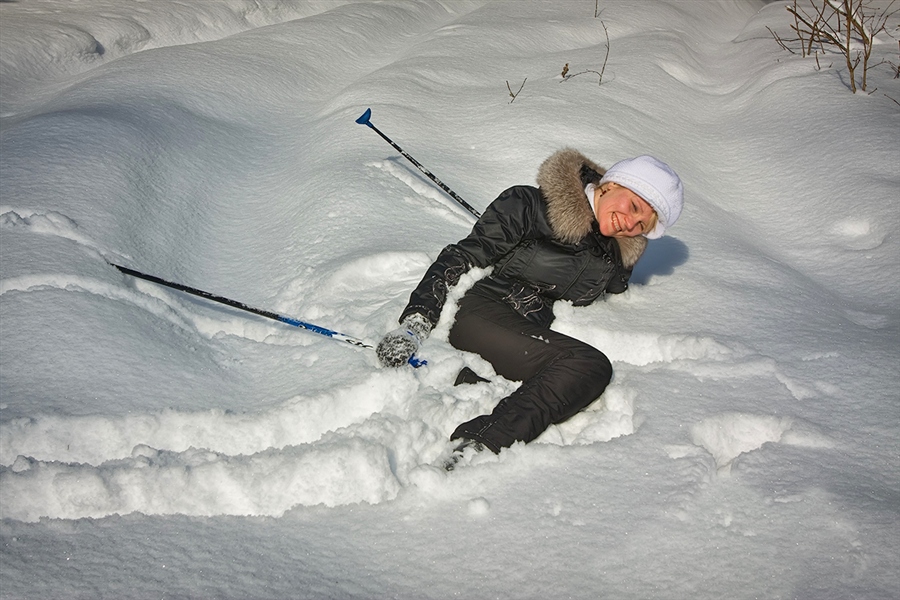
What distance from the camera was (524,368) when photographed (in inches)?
92.0

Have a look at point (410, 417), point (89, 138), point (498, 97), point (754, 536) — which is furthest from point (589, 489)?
point (498, 97)

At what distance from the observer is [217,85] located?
15.9 ft

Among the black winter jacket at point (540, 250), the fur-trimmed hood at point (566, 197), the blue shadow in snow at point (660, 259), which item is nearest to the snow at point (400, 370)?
the blue shadow in snow at point (660, 259)

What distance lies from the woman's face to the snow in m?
0.39

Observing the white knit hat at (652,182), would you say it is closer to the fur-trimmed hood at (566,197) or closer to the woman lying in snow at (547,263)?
the woman lying in snow at (547,263)

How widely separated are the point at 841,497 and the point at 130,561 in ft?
5.73

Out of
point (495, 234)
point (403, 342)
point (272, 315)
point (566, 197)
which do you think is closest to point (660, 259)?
point (566, 197)

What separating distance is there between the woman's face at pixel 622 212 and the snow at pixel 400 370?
1.27 feet

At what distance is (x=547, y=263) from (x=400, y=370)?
717mm

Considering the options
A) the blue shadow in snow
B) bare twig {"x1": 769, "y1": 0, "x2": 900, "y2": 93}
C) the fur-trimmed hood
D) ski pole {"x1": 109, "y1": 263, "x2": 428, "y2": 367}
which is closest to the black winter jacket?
the fur-trimmed hood

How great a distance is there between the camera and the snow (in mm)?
1628

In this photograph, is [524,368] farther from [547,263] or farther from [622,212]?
[622,212]

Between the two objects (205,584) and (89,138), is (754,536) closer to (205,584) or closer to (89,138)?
(205,584)

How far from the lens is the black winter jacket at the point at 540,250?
250cm
